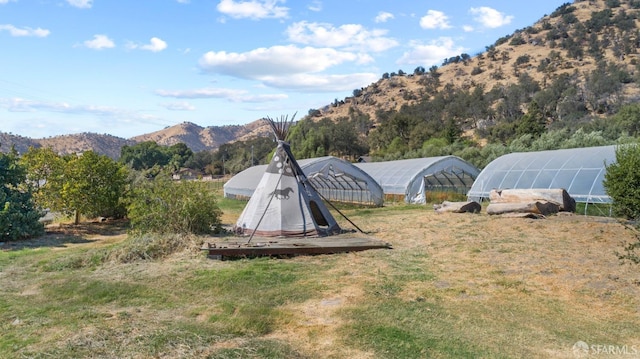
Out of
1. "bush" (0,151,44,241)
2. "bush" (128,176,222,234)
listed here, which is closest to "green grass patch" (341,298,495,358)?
"bush" (128,176,222,234)

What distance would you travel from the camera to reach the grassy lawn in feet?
A: 19.1

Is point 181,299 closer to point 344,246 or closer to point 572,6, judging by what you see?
point 344,246

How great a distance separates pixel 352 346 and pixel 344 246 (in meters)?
6.16

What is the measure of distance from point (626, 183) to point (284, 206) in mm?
11353

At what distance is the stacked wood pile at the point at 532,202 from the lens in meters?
17.3

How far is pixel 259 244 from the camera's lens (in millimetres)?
11922

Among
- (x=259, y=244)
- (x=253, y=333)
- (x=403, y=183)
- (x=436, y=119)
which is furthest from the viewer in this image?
(x=436, y=119)

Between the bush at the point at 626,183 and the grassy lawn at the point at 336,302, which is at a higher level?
the bush at the point at 626,183

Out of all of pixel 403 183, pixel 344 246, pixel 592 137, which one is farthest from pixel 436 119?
pixel 344 246

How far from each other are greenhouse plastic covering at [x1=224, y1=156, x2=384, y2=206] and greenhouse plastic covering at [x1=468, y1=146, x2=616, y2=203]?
590 centimetres
